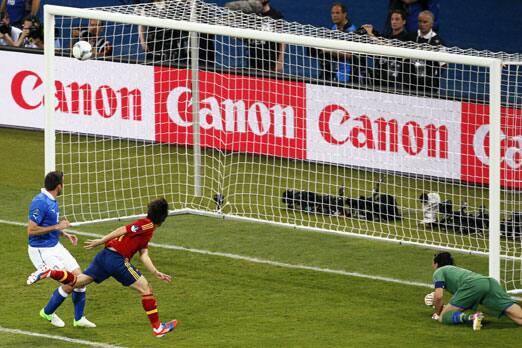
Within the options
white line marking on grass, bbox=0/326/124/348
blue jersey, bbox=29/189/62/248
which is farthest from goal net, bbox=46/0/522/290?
white line marking on grass, bbox=0/326/124/348

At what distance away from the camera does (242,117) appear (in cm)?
1973

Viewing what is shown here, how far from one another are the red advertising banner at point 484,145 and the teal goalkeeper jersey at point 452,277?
2885mm

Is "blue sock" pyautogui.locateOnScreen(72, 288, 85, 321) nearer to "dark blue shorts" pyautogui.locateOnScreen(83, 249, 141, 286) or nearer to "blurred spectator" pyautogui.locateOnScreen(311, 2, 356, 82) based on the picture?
"dark blue shorts" pyautogui.locateOnScreen(83, 249, 141, 286)

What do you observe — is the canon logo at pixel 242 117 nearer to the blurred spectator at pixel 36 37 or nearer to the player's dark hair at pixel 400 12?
the player's dark hair at pixel 400 12

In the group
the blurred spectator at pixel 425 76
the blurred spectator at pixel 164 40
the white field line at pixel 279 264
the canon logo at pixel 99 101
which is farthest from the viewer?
the canon logo at pixel 99 101

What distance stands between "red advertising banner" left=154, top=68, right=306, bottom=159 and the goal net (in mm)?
22

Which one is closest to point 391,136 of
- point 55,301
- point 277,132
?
point 277,132

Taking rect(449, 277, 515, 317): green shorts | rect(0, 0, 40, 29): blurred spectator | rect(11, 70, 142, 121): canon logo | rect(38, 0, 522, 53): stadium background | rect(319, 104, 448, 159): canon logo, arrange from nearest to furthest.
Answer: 1. rect(449, 277, 515, 317): green shorts
2. rect(319, 104, 448, 159): canon logo
3. rect(11, 70, 142, 121): canon logo
4. rect(38, 0, 522, 53): stadium background
5. rect(0, 0, 40, 29): blurred spectator

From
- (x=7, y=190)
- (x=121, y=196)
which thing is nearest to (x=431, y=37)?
(x=121, y=196)

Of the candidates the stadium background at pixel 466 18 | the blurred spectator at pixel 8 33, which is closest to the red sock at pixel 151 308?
the blurred spectator at pixel 8 33

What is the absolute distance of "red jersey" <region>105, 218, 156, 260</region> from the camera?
13.5 m

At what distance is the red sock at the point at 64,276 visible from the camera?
1344 cm

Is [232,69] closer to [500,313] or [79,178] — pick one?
[79,178]

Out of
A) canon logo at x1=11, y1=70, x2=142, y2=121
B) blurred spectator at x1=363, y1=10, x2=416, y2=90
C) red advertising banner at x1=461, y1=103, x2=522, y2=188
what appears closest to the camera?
red advertising banner at x1=461, y1=103, x2=522, y2=188
